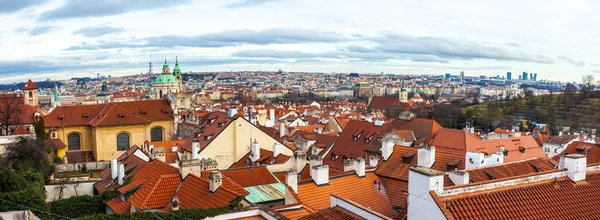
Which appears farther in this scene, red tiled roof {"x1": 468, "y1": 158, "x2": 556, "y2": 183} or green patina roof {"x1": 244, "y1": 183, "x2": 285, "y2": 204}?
green patina roof {"x1": 244, "y1": 183, "x2": 285, "y2": 204}

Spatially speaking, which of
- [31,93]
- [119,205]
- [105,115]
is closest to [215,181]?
[119,205]

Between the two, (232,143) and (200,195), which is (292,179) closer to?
(200,195)

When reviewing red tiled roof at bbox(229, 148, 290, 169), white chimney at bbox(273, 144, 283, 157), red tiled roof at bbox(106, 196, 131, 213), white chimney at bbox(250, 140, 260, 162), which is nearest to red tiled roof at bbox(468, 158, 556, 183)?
red tiled roof at bbox(229, 148, 290, 169)

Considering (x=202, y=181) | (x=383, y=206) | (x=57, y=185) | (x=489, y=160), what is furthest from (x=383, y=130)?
(x=57, y=185)

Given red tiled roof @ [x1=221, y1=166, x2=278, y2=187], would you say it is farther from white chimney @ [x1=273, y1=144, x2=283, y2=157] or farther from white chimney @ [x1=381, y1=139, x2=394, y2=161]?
white chimney @ [x1=381, y1=139, x2=394, y2=161]

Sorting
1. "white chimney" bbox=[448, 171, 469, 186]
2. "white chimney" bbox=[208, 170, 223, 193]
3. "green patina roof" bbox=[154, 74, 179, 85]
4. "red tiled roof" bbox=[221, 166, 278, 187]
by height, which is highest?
"green patina roof" bbox=[154, 74, 179, 85]

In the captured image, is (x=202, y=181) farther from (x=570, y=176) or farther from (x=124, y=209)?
(x=570, y=176)
